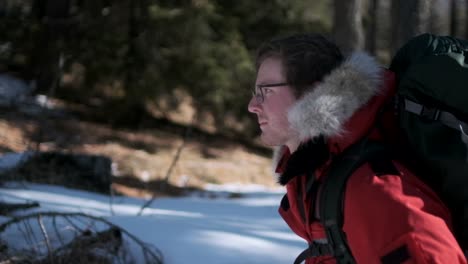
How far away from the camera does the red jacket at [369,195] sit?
137 centimetres

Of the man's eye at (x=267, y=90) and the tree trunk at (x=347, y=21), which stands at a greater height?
the man's eye at (x=267, y=90)

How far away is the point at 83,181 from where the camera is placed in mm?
6141

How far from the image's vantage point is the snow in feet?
10.6

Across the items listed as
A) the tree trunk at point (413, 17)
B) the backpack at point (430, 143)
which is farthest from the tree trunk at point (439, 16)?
the backpack at point (430, 143)

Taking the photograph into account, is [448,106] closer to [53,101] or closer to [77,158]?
[77,158]

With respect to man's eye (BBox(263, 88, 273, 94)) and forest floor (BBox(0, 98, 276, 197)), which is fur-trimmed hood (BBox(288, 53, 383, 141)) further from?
forest floor (BBox(0, 98, 276, 197))

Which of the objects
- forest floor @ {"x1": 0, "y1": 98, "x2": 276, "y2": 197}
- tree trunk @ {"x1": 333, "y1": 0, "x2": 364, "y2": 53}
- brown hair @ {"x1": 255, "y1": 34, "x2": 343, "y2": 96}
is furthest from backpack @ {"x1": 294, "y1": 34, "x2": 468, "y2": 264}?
tree trunk @ {"x1": 333, "y1": 0, "x2": 364, "y2": 53}

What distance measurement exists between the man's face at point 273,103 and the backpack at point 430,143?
255 mm

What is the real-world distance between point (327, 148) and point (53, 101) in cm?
1161

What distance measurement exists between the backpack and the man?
0.04m

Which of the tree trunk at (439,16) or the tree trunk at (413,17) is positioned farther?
the tree trunk at (439,16)

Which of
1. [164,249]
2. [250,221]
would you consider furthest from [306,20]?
[164,249]

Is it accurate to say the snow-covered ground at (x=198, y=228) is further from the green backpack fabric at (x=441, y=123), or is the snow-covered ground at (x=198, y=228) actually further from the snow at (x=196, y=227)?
the green backpack fabric at (x=441, y=123)

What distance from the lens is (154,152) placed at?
1116 centimetres
